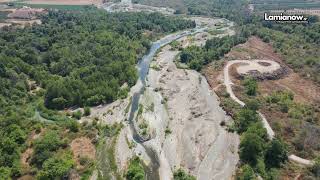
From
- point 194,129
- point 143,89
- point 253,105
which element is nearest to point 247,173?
point 194,129

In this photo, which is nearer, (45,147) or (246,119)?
(45,147)

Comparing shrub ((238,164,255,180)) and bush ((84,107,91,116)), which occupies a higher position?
bush ((84,107,91,116))

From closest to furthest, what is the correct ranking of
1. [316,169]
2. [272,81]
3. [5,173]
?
[316,169]
[5,173]
[272,81]

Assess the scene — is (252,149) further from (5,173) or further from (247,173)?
(5,173)

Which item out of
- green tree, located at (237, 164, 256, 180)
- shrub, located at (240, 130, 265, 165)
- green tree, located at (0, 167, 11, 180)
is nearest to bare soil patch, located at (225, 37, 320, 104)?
shrub, located at (240, 130, 265, 165)

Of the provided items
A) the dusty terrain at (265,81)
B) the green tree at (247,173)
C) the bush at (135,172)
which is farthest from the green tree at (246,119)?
the bush at (135,172)

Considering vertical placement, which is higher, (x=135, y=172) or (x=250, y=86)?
(x=250, y=86)

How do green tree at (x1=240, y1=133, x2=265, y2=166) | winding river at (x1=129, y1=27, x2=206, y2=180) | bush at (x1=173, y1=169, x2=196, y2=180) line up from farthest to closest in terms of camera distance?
winding river at (x1=129, y1=27, x2=206, y2=180), green tree at (x1=240, y1=133, x2=265, y2=166), bush at (x1=173, y1=169, x2=196, y2=180)

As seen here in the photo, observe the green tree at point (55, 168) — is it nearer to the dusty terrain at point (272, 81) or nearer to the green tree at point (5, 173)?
the green tree at point (5, 173)

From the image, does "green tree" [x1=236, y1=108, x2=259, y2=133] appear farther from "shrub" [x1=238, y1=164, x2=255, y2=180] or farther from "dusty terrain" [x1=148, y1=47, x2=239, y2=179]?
"shrub" [x1=238, y1=164, x2=255, y2=180]

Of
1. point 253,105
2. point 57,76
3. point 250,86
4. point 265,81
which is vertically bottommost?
point 253,105
